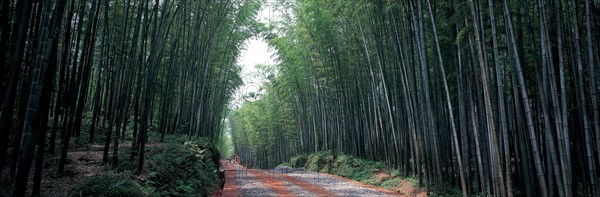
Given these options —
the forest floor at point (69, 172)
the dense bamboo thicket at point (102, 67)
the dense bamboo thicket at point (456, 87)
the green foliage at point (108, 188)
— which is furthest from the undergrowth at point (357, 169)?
the forest floor at point (69, 172)

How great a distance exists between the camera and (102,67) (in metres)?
9.01

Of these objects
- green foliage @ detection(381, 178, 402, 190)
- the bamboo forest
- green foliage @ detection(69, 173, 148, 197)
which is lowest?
green foliage @ detection(381, 178, 402, 190)

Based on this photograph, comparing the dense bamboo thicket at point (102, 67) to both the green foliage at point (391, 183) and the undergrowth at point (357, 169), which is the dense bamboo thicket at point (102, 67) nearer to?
the undergrowth at point (357, 169)

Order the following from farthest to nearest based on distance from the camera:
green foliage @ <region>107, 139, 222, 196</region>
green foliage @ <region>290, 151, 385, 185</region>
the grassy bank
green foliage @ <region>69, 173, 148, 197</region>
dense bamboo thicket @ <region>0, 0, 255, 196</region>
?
green foliage @ <region>290, 151, 385, 185</region>, the grassy bank, green foliage @ <region>107, 139, 222, 196</region>, green foliage @ <region>69, 173, 148, 197</region>, dense bamboo thicket @ <region>0, 0, 255, 196</region>

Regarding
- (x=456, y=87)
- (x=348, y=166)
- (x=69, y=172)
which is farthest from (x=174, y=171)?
(x=348, y=166)

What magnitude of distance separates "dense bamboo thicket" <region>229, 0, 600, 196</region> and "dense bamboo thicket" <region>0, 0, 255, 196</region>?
2.91 meters

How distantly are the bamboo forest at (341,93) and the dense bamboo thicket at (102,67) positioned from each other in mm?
31

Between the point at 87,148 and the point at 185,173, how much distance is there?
2.06 metres

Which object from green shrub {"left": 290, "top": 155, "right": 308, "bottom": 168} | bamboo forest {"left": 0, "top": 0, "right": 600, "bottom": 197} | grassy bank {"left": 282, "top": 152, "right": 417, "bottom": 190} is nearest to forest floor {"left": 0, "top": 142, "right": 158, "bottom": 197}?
bamboo forest {"left": 0, "top": 0, "right": 600, "bottom": 197}

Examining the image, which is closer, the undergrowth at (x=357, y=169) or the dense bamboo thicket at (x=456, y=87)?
the dense bamboo thicket at (x=456, y=87)

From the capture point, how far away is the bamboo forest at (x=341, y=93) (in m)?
3.49

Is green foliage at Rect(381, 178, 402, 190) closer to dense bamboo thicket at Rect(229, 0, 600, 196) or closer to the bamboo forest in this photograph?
the bamboo forest

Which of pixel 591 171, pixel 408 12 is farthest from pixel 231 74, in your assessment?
→ pixel 591 171

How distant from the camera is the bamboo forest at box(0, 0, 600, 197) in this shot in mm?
3490
